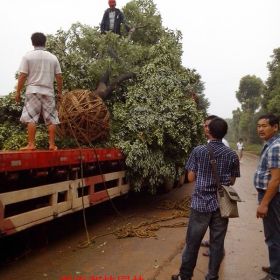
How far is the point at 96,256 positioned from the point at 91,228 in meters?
1.40

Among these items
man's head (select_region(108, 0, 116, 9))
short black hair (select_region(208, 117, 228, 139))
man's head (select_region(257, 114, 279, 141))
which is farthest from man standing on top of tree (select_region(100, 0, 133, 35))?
short black hair (select_region(208, 117, 228, 139))

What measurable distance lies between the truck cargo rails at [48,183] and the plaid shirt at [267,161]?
2.46m

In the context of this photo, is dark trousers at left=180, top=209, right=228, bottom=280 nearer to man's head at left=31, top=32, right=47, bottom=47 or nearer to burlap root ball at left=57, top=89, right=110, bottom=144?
burlap root ball at left=57, top=89, right=110, bottom=144

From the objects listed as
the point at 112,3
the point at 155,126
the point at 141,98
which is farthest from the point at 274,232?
the point at 112,3

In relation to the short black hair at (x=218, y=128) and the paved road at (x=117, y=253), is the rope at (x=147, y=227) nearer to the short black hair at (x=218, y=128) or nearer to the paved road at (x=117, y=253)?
the paved road at (x=117, y=253)

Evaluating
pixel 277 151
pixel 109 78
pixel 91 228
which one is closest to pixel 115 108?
pixel 109 78

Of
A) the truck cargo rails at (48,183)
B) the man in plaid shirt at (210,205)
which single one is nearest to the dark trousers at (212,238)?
the man in plaid shirt at (210,205)

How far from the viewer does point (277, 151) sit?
360 cm

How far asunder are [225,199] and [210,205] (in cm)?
16

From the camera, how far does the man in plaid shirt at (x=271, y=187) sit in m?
3.58

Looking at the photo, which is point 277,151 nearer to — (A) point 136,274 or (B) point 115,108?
(A) point 136,274

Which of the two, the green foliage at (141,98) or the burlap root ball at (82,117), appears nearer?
the burlap root ball at (82,117)

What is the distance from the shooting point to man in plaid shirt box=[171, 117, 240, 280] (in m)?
3.55

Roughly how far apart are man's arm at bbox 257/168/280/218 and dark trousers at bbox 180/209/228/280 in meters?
0.40
